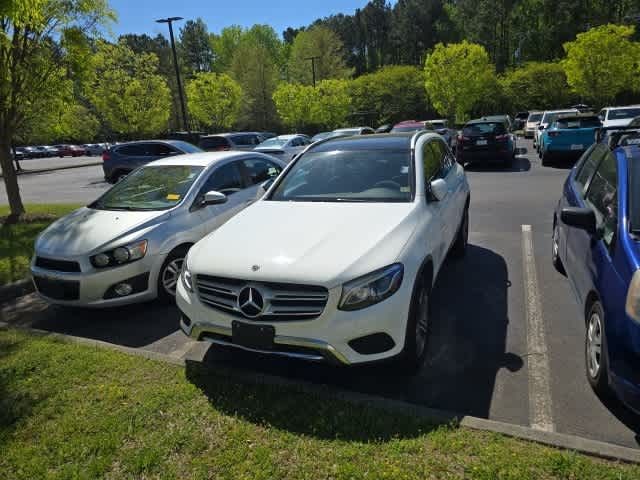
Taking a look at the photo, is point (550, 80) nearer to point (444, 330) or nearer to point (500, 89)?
point (500, 89)

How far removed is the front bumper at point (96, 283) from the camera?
4.45m

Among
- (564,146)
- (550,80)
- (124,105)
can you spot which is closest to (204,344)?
(564,146)

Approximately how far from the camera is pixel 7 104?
28.8 feet

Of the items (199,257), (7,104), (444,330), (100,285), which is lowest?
(444,330)

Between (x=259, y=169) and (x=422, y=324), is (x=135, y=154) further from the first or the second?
(x=422, y=324)

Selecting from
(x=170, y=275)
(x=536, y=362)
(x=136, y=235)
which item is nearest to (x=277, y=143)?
(x=170, y=275)

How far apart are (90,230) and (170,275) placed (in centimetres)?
95

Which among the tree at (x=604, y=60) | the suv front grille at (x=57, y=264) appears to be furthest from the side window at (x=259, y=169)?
the tree at (x=604, y=60)

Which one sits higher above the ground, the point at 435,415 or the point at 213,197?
the point at 213,197

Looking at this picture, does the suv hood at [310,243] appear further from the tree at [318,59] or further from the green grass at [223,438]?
the tree at [318,59]

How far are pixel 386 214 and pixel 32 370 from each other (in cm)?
314

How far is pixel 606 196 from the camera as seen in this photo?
363cm

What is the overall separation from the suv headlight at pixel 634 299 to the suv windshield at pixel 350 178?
1.79 meters

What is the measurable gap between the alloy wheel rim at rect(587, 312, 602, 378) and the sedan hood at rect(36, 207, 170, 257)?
13.5ft
